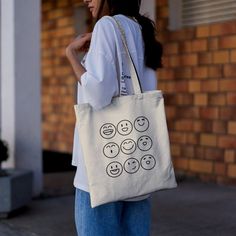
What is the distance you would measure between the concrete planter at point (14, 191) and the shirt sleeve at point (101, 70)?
3045mm

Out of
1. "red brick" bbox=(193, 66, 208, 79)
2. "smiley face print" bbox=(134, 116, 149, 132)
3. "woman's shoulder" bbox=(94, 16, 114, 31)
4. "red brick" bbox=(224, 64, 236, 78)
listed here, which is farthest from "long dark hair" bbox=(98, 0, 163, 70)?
"red brick" bbox=(193, 66, 208, 79)

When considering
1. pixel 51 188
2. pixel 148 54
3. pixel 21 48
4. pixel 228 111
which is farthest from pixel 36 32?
pixel 148 54

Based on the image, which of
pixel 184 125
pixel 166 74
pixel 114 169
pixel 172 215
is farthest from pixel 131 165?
pixel 166 74

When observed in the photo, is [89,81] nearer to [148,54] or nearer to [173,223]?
[148,54]

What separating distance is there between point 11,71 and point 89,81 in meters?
3.79

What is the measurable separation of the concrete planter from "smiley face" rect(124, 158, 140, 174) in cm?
308

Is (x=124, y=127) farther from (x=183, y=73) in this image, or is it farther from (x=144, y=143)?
(x=183, y=73)

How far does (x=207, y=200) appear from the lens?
18.7ft

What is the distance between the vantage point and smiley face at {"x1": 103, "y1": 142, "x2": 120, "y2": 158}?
216 centimetres

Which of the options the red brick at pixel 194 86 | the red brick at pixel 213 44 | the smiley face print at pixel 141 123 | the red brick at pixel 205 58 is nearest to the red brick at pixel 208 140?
the red brick at pixel 194 86

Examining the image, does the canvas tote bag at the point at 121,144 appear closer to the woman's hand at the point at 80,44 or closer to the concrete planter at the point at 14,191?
the woman's hand at the point at 80,44

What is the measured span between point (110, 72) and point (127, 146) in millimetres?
A: 286

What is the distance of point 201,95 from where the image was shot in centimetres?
669

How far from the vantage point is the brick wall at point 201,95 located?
20.8 feet
